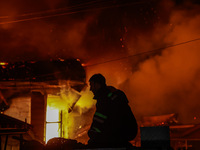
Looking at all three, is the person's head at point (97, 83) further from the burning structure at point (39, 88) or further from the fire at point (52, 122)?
the fire at point (52, 122)

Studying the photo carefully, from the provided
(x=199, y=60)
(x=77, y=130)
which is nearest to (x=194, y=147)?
(x=77, y=130)

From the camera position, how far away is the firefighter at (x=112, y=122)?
3.83m

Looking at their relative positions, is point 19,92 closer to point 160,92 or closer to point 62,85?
point 62,85

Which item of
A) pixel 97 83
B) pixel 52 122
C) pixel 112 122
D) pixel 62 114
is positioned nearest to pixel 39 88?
pixel 52 122

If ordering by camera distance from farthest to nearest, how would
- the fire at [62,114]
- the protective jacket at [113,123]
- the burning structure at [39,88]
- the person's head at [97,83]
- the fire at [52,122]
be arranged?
the fire at [52,122] → the fire at [62,114] → the burning structure at [39,88] → the person's head at [97,83] → the protective jacket at [113,123]

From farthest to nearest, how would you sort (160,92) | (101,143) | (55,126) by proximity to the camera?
(160,92)
(55,126)
(101,143)

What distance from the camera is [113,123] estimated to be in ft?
→ 12.7

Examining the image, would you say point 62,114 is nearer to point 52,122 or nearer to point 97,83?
point 52,122

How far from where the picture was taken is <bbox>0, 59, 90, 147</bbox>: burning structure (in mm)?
15414

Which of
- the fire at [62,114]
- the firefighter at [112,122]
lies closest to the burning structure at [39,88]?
the fire at [62,114]

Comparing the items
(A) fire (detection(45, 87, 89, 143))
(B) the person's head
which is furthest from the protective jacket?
(A) fire (detection(45, 87, 89, 143))

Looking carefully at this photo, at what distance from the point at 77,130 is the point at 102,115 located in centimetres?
1506

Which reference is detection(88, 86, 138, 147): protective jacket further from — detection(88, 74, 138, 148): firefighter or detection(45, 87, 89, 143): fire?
detection(45, 87, 89, 143): fire

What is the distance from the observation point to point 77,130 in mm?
18625
